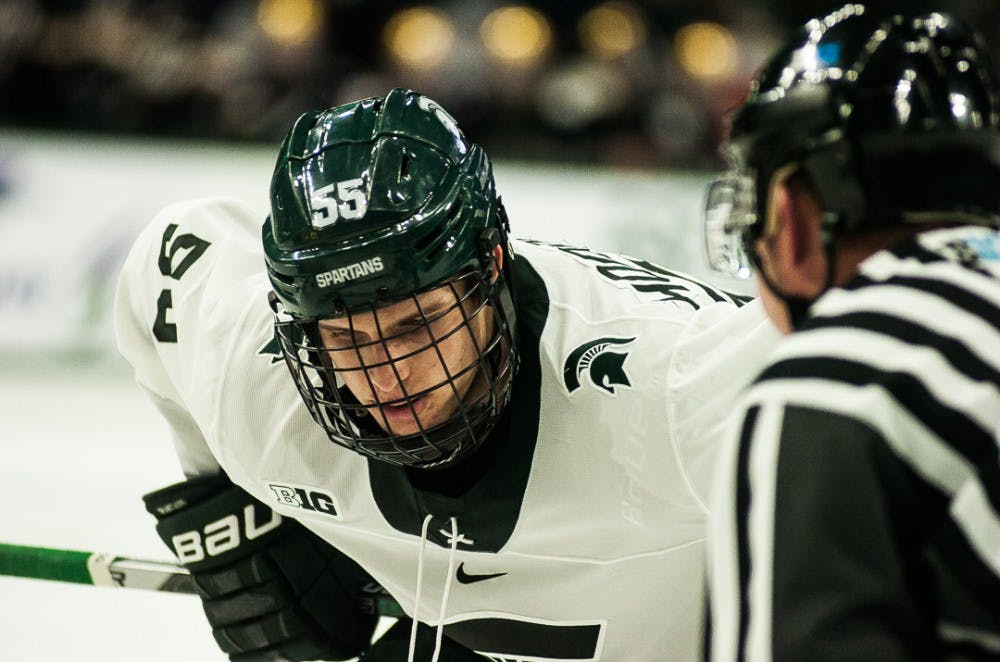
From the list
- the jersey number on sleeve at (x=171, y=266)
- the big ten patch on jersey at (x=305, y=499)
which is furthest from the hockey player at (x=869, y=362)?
the jersey number on sleeve at (x=171, y=266)

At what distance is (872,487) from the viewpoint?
94 centimetres

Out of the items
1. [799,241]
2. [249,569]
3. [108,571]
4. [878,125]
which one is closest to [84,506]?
[108,571]

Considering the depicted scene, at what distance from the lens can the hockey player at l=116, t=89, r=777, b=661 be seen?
1.73 meters

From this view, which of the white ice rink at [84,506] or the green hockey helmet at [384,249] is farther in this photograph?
the white ice rink at [84,506]

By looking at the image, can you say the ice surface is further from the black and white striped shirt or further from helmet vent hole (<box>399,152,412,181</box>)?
the black and white striped shirt

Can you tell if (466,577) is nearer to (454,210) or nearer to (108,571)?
(454,210)

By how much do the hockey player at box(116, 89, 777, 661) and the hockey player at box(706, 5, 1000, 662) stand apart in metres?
0.62

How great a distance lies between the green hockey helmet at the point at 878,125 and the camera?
110cm

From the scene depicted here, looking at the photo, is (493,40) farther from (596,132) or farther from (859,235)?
(859,235)

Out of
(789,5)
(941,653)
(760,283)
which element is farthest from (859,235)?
(789,5)

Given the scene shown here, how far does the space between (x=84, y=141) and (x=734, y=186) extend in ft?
15.2

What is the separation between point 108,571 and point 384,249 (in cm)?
132

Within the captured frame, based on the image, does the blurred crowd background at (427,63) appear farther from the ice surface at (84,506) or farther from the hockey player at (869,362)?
the hockey player at (869,362)

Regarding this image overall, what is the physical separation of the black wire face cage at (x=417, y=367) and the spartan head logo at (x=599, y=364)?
0.11 metres
